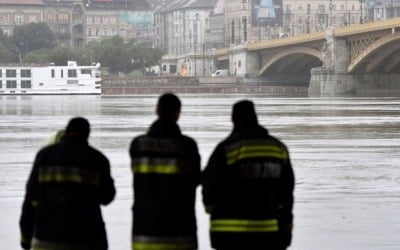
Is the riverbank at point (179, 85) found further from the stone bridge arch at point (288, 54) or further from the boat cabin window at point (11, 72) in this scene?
the boat cabin window at point (11, 72)

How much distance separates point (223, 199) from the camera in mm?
10281

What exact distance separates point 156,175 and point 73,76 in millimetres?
126550

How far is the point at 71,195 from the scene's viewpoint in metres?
10.4

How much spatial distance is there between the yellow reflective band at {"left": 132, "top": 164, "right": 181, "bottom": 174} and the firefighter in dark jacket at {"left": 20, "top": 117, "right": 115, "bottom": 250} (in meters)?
0.27

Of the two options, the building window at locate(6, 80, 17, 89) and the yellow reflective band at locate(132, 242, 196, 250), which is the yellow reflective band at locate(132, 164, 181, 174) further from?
the building window at locate(6, 80, 17, 89)

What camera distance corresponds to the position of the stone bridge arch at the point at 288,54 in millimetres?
120562

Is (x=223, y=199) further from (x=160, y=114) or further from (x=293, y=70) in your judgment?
(x=293, y=70)

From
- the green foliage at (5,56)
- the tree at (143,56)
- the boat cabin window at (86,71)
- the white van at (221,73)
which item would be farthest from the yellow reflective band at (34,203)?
the tree at (143,56)

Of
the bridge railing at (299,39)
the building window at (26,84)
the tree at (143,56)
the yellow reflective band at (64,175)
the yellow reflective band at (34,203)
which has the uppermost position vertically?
the bridge railing at (299,39)

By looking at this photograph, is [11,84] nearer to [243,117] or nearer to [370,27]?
[370,27]

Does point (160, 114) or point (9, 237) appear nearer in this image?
point (160, 114)

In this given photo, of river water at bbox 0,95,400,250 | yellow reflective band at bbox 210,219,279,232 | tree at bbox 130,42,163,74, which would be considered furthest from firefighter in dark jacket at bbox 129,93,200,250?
tree at bbox 130,42,163,74

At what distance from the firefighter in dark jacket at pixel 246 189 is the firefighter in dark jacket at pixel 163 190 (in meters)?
0.18

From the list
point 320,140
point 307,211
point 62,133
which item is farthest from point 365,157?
point 62,133
